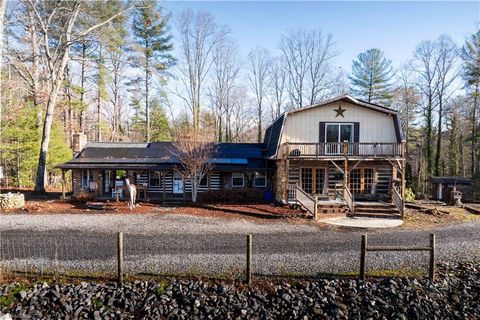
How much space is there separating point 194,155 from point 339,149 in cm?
Result: 894

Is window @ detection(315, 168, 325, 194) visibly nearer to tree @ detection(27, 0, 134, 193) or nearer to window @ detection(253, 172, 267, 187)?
window @ detection(253, 172, 267, 187)

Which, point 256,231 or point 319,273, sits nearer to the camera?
point 319,273

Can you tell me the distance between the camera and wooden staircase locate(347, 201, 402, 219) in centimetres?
1401

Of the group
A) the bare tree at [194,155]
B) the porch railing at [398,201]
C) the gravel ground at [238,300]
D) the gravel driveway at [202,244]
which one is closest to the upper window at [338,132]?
the porch railing at [398,201]

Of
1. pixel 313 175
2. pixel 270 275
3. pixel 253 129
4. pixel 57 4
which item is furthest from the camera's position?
pixel 253 129

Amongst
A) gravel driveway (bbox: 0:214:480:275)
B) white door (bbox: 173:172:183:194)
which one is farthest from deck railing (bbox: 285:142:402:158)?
white door (bbox: 173:172:183:194)

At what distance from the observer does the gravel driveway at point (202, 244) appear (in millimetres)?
7576

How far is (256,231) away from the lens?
35.9 feet

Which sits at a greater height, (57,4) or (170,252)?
(57,4)

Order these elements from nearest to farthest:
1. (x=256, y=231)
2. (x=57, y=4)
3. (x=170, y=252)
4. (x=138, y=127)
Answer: (x=170, y=252) → (x=256, y=231) → (x=57, y=4) → (x=138, y=127)

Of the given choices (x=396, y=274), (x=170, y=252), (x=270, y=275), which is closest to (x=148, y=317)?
(x=170, y=252)

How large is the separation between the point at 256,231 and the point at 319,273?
13.0ft

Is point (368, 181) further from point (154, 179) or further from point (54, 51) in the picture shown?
point (54, 51)

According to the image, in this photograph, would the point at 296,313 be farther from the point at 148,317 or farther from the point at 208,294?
the point at 148,317
